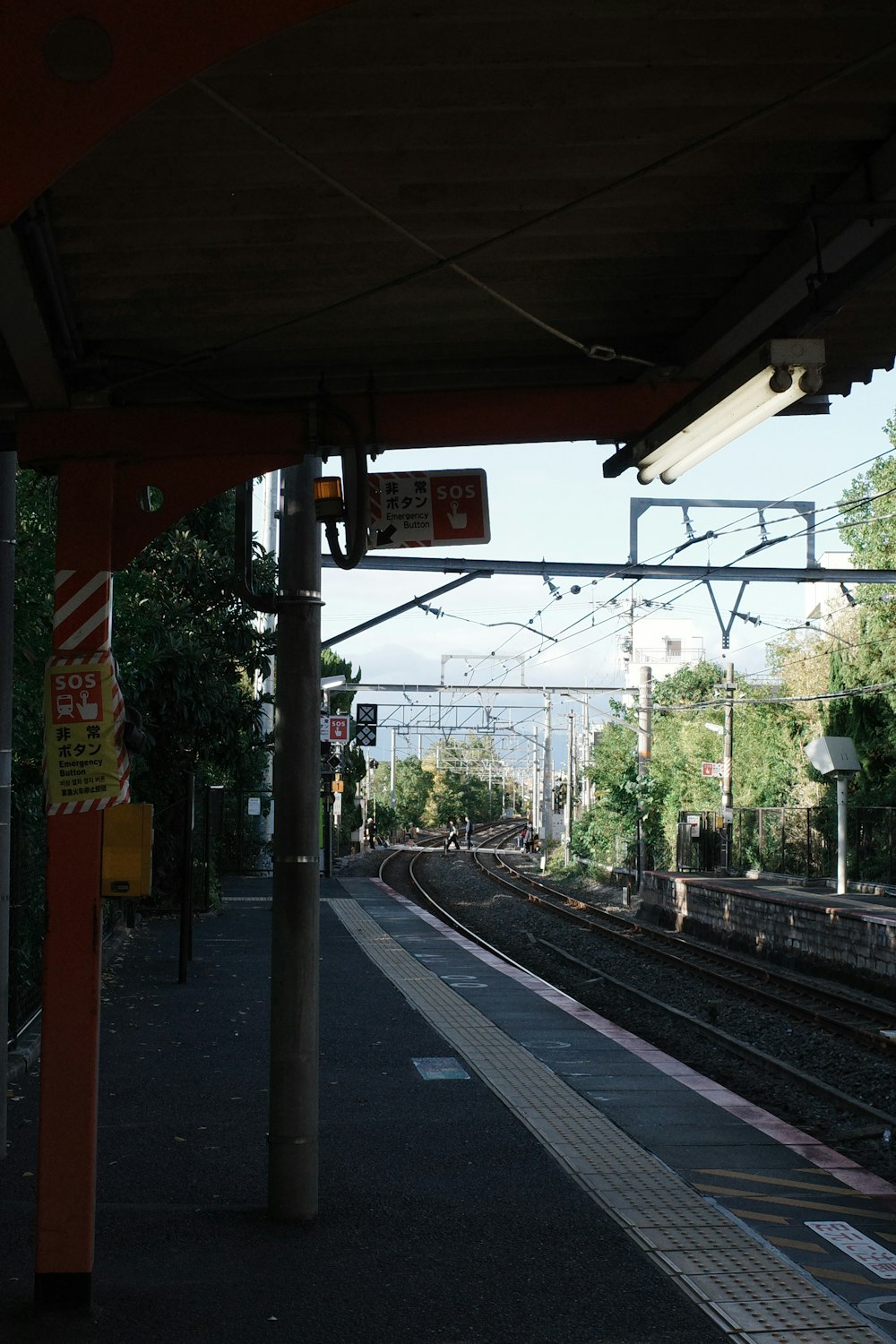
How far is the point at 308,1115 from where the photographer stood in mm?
5898

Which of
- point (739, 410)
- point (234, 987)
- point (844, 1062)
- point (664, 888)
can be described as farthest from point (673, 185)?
point (664, 888)

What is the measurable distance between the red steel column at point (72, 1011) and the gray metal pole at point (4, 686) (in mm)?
1711

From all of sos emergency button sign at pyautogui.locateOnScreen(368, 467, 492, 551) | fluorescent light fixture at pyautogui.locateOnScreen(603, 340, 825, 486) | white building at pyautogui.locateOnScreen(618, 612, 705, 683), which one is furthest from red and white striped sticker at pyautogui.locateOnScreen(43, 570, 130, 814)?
white building at pyautogui.locateOnScreen(618, 612, 705, 683)

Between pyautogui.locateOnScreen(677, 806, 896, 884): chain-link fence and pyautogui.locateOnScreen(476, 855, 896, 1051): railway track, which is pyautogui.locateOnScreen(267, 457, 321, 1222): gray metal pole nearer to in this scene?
pyautogui.locateOnScreen(476, 855, 896, 1051): railway track

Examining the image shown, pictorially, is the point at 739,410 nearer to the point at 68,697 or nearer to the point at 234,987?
the point at 68,697

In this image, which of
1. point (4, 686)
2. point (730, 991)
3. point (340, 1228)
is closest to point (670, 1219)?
point (340, 1228)

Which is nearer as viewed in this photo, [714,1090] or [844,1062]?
[714,1090]

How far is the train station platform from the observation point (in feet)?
15.5

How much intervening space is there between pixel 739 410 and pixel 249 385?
2311 mm

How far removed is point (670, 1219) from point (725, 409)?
137 inches

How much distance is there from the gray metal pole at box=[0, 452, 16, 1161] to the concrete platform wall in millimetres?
12515

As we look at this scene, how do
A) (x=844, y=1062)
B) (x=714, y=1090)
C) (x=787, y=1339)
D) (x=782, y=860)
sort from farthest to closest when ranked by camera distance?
(x=782, y=860) → (x=844, y=1062) → (x=714, y=1090) → (x=787, y=1339)

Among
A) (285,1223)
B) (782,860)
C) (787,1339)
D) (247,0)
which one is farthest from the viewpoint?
(782,860)

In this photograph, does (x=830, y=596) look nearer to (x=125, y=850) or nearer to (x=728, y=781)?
(x=728, y=781)
